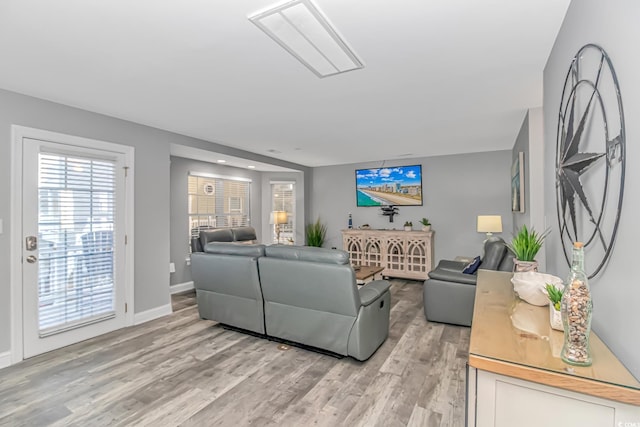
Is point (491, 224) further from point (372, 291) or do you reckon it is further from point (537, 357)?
point (537, 357)

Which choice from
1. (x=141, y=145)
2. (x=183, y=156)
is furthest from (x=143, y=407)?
(x=183, y=156)

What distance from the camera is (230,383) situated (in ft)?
7.84

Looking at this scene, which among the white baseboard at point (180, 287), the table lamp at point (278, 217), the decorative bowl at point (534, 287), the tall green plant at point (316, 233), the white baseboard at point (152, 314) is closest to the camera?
the decorative bowl at point (534, 287)

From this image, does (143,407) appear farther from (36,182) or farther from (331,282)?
(36,182)

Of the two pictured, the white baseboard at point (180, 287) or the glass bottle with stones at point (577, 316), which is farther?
the white baseboard at point (180, 287)

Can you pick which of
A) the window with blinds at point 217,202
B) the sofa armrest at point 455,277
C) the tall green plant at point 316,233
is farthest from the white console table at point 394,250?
the window with blinds at point 217,202

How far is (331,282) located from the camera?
261cm

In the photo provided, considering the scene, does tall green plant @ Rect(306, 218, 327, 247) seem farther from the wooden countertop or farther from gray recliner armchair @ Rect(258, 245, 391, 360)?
the wooden countertop

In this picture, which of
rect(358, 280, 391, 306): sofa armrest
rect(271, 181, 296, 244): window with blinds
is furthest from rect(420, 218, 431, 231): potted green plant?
rect(358, 280, 391, 306): sofa armrest

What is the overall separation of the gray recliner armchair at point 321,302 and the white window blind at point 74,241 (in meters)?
1.86

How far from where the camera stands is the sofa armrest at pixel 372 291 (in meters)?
2.73

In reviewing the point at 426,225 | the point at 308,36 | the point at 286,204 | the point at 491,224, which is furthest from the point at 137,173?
the point at 491,224

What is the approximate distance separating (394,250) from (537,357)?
202 inches

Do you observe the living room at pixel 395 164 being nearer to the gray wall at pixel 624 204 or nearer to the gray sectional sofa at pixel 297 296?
the gray wall at pixel 624 204
